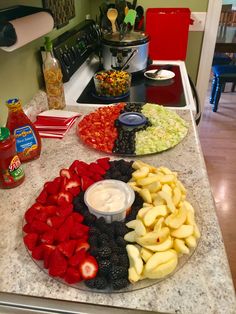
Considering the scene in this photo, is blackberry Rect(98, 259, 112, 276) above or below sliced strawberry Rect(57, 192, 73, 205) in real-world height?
below

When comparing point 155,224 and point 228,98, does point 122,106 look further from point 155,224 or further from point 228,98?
point 228,98

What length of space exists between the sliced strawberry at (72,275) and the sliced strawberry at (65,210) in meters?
0.13

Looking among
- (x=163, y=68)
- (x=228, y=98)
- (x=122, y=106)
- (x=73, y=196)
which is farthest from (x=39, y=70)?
(x=228, y=98)

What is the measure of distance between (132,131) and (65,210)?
0.46 metres

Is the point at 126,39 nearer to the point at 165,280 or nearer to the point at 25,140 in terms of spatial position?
the point at 25,140

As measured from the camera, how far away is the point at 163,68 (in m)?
1.67

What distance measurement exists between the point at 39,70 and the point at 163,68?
79 centimetres

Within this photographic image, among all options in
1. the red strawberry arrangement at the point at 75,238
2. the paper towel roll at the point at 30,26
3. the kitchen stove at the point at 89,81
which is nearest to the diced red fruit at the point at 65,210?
the red strawberry arrangement at the point at 75,238

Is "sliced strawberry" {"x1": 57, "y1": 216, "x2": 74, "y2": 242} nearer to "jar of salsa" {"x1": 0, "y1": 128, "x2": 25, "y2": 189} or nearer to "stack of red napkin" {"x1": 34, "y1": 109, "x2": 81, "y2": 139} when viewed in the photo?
"jar of salsa" {"x1": 0, "y1": 128, "x2": 25, "y2": 189}

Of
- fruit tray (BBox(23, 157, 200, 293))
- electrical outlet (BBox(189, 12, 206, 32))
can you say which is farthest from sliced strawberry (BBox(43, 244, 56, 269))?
electrical outlet (BBox(189, 12, 206, 32))

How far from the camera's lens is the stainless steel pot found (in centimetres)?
144

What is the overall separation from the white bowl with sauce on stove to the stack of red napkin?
39cm

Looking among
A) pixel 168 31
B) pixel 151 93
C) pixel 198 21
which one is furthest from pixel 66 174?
pixel 198 21

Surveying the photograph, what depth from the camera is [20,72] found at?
3.34 ft
